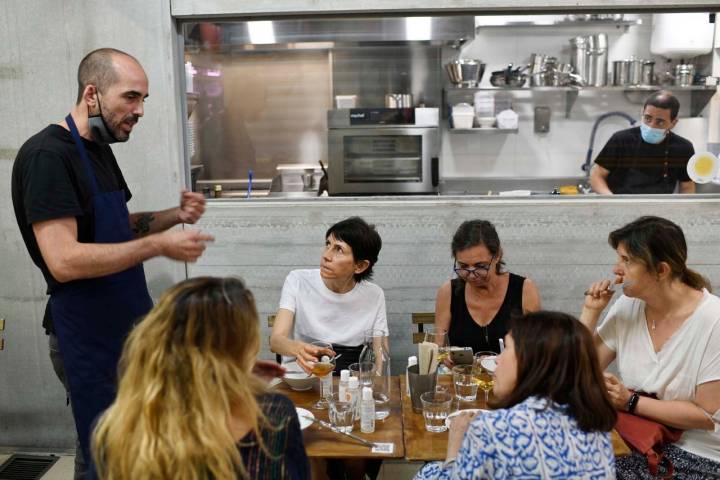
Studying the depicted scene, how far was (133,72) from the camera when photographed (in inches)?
102

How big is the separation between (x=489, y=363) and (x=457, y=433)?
687mm

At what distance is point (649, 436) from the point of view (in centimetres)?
236

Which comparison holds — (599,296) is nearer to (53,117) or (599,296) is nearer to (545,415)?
(545,415)

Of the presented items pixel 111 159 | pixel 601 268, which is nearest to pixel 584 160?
pixel 601 268

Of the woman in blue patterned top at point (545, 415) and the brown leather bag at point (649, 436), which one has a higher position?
the woman in blue patterned top at point (545, 415)

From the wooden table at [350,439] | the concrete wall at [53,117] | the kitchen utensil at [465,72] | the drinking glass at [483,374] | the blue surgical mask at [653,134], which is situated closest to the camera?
the wooden table at [350,439]

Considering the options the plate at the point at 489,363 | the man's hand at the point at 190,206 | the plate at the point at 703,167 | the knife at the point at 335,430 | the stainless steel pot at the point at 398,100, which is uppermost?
the stainless steel pot at the point at 398,100

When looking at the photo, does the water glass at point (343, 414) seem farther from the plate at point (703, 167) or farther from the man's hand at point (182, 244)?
the plate at point (703, 167)

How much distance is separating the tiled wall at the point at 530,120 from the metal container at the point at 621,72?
7.1 inches

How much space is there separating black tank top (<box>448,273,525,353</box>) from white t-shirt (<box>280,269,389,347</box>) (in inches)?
13.1

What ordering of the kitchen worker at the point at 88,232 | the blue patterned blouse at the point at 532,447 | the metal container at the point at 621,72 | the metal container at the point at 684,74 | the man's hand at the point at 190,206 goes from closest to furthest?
the blue patterned blouse at the point at 532,447 < the kitchen worker at the point at 88,232 < the man's hand at the point at 190,206 < the metal container at the point at 684,74 < the metal container at the point at 621,72

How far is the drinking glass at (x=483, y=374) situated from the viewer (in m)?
2.58

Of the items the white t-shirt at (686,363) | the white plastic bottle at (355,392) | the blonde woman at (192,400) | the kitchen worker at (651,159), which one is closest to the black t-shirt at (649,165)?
the kitchen worker at (651,159)

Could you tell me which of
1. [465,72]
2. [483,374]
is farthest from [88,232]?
[465,72]
